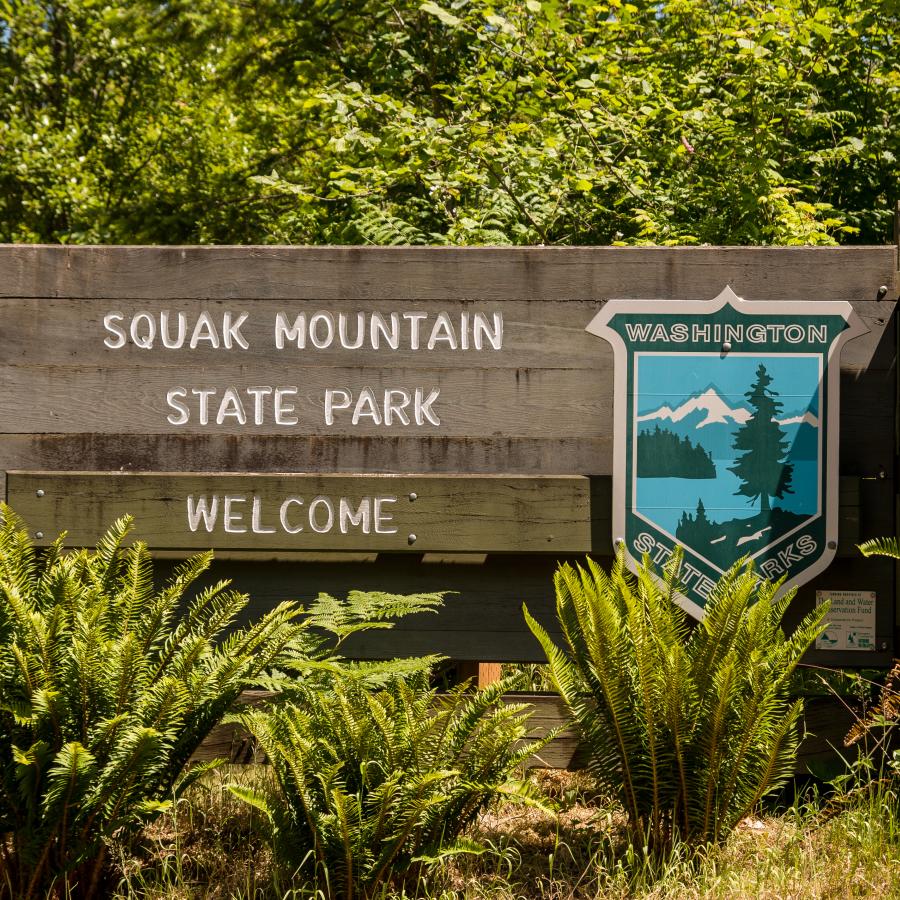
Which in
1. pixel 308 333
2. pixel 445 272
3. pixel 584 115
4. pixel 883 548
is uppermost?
pixel 584 115

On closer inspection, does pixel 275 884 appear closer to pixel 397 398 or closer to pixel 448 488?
pixel 448 488

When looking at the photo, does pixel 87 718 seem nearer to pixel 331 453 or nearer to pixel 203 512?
pixel 203 512

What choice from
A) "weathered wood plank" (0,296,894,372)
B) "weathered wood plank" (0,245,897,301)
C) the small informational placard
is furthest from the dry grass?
"weathered wood plank" (0,245,897,301)

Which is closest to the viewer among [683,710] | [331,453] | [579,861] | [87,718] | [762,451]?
[87,718]

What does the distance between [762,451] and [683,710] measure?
1423mm

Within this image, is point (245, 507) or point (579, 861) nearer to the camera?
point (579, 861)

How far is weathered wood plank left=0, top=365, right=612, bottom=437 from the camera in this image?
4500 millimetres

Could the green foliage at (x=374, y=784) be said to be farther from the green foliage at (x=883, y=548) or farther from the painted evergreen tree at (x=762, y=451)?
the painted evergreen tree at (x=762, y=451)

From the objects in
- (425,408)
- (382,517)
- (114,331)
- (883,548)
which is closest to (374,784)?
(382,517)

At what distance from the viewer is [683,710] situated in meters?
3.35

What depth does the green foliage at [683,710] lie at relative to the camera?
3326mm

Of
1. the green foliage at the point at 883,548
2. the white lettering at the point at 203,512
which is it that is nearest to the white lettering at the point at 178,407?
the white lettering at the point at 203,512

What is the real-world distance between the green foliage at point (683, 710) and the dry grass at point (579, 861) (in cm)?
16

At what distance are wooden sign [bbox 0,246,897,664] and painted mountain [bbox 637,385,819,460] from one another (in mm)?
180
